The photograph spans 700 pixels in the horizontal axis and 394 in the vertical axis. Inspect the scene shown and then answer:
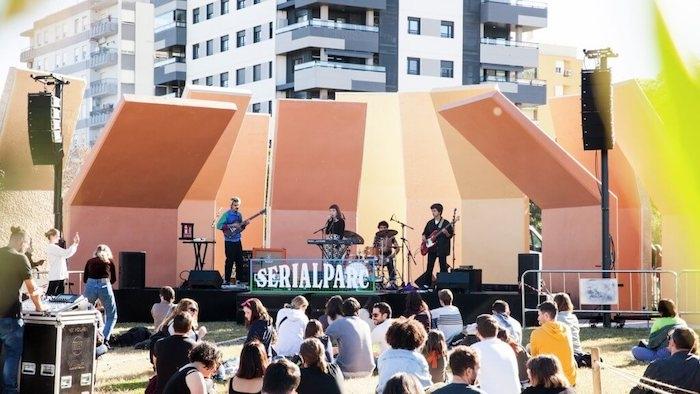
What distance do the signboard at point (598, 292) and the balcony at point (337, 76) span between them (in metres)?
39.0

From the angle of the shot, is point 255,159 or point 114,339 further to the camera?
point 255,159

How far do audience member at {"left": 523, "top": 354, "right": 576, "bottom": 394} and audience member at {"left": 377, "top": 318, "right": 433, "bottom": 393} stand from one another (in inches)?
83.8

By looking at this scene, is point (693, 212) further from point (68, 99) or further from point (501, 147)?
point (501, 147)

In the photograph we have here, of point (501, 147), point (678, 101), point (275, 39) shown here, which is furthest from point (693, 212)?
point (275, 39)

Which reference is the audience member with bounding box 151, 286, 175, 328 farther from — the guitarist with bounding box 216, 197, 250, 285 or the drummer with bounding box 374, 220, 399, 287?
the drummer with bounding box 374, 220, 399, 287

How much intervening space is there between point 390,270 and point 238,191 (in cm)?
745

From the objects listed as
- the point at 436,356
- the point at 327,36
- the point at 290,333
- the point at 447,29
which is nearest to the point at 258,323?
the point at 290,333

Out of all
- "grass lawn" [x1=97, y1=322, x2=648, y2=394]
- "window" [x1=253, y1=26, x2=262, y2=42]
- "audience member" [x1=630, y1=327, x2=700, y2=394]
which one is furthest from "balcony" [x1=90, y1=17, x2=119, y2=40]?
"window" [x1=253, y1=26, x2=262, y2=42]

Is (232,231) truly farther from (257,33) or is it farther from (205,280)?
(257,33)

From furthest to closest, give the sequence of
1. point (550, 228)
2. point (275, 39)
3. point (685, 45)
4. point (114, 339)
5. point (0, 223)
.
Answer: point (275, 39), point (550, 228), point (114, 339), point (0, 223), point (685, 45)

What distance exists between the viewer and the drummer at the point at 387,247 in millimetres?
20539

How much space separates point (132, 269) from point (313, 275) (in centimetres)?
383

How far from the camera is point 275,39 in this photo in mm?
58812

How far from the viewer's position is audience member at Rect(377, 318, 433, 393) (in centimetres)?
883
